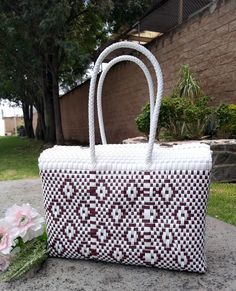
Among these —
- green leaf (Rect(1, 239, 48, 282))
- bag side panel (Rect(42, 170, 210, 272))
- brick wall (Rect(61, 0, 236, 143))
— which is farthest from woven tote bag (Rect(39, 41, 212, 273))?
brick wall (Rect(61, 0, 236, 143))

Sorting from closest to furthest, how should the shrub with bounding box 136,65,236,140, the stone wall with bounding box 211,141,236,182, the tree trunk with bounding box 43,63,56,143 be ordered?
the stone wall with bounding box 211,141,236,182, the shrub with bounding box 136,65,236,140, the tree trunk with bounding box 43,63,56,143

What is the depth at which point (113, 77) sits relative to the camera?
1070cm

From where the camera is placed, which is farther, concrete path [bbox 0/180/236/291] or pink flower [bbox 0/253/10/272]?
pink flower [bbox 0/253/10/272]

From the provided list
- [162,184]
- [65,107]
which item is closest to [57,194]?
[162,184]

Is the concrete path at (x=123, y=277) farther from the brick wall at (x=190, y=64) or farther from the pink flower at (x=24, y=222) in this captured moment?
the brick wall at (x=190, y=64)

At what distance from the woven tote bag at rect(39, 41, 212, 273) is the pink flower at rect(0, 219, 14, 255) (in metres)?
0.22

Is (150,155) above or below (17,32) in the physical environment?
below

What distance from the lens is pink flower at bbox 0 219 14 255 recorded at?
5.61 feet

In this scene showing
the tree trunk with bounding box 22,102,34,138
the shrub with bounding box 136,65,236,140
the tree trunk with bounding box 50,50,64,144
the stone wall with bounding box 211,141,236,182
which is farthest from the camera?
the tree trunk with bounding box 22,102,34,138

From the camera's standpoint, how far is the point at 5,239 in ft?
5.69

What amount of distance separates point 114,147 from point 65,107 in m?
16.5

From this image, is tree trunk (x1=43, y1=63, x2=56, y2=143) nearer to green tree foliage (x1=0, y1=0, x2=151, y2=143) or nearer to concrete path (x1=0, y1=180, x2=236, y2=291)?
green tree foliage (x1=0, y1=0, x2=151, y2=143)

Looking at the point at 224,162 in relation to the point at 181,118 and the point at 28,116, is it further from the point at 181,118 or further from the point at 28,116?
the point at 28,116

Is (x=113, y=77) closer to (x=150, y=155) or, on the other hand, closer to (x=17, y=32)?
(x=17, y=32)
